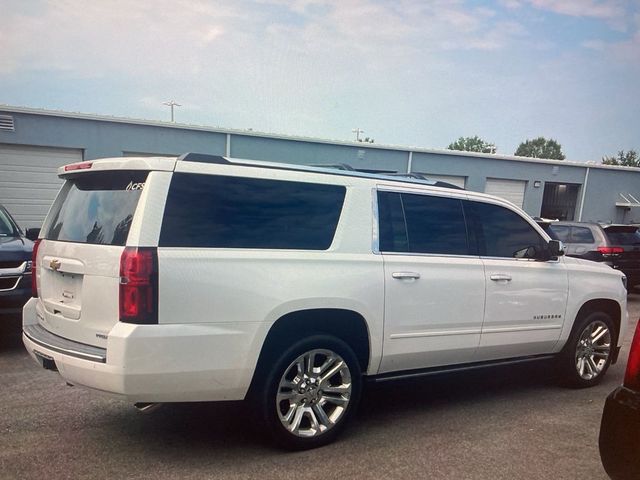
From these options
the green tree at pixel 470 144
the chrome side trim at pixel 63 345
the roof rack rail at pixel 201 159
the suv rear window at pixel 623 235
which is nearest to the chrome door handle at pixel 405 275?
the roof rack rail at pixel 201 159

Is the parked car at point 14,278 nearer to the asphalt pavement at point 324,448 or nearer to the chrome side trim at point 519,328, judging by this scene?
the asphalt pavement at point 324,448

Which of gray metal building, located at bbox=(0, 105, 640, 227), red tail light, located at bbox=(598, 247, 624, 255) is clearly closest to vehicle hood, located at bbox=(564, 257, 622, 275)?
red tail light, located at bbox=(598, 247, 624, 255)

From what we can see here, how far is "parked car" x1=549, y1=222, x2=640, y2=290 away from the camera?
11406mm

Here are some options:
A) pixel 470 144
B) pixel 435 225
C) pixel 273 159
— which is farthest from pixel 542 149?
pixel 435 225

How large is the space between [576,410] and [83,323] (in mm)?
4145

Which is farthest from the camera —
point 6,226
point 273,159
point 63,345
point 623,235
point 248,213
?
point 273,159

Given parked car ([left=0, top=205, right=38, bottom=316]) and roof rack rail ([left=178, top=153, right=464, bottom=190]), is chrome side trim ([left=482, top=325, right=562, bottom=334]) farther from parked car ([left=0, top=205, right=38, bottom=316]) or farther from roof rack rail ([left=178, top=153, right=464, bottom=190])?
parked car ([left=0, top=205, right=38, bottom=316])

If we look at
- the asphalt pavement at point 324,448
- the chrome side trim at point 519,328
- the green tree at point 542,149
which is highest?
the green tree at point 542,149

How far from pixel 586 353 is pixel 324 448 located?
3156mm

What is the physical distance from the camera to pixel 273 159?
17422 millimetres

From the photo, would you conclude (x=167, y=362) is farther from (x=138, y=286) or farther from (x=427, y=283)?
(x=427, y=283)

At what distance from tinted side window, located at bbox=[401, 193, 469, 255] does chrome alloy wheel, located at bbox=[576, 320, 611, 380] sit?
73.4 inches

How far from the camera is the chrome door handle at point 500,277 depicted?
4.55 metres

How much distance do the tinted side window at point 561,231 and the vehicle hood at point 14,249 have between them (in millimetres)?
10627
